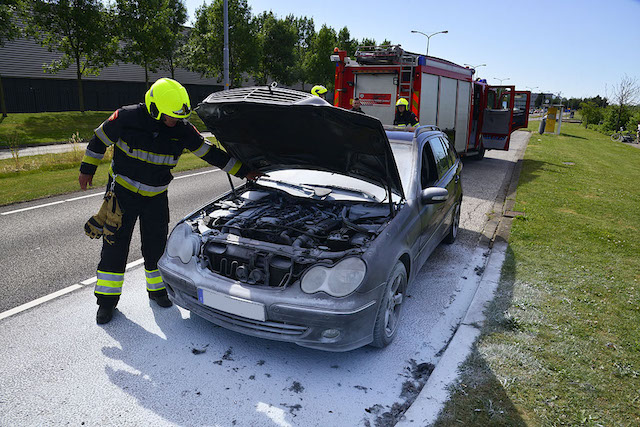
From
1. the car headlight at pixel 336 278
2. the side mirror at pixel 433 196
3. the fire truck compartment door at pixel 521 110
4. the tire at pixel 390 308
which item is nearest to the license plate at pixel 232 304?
the car headlight at pixel 336 278

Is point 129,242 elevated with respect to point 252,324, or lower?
elevated

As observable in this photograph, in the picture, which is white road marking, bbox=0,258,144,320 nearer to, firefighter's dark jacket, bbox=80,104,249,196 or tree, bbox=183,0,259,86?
firefighter's dark jacket, bbox=80,104,249,196

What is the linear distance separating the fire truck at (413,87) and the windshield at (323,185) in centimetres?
665

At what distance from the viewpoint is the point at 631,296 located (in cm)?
439

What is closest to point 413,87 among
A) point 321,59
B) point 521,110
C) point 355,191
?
point 521,110

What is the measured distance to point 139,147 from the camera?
11.9ft

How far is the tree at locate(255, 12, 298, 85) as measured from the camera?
39562mm

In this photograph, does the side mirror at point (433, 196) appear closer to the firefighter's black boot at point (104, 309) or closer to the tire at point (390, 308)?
the tire at point (390, 308)

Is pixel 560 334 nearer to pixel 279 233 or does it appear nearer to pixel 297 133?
pixel 279 233

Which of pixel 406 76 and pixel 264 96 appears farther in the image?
pixel 406 76

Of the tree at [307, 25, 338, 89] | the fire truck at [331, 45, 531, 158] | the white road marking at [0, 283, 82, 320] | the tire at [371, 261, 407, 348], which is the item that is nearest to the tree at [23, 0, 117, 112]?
the fire truck at [331, 45, 531, 158]

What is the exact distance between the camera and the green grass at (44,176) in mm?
8584

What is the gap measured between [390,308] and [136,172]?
232 centimetres

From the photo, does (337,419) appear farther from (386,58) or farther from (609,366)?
(386,58)
